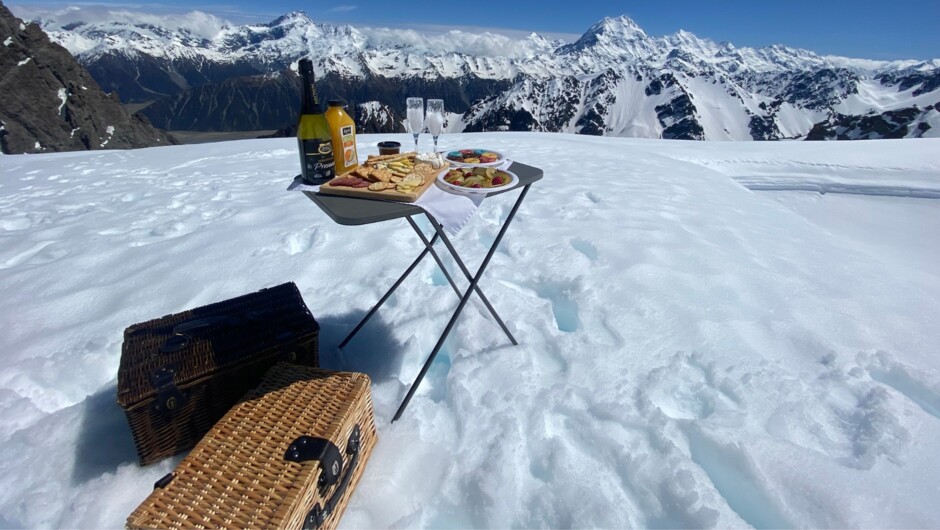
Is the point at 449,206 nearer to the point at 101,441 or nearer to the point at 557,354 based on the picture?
the point at 557,354

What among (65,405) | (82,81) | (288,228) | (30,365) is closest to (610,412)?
(65,405)

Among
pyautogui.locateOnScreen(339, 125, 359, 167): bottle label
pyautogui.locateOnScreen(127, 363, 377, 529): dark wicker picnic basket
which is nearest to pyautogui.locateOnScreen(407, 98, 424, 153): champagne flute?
pyautogui.locateOnScreen(339, 125, 359, 167): bottle label

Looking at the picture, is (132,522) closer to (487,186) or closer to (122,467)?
(122,467)

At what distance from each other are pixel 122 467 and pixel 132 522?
3.11 feet

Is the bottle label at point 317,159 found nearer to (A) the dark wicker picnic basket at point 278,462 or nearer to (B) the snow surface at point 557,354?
(A) the dark wicker picnic basket at point 278,462

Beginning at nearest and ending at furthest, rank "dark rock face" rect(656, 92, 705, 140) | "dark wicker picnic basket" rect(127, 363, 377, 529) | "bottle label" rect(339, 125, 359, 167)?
"dark wicker picnic basket" rect(127, 363, 377, 529) → "bottle label" rect(339, 125, 359, 167) → "dark rock face" rect(656, 92, 705, 140)

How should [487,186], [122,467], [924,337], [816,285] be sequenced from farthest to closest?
[816,285]
[924,337]
[487,186]
[122,467]

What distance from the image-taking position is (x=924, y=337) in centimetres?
348

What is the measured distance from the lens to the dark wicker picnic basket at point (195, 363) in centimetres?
224

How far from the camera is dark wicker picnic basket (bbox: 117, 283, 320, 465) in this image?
2.24 m

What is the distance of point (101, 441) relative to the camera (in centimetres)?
253

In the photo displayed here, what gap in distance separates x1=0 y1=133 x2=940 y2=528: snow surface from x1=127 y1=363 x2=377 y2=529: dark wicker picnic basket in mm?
299

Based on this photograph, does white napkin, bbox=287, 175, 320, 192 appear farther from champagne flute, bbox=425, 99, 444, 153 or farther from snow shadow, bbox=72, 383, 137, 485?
snow shadow, bbox=72, 383, 137, 485

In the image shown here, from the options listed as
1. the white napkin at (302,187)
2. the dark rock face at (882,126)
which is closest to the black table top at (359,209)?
the white napkin at (302,187)
